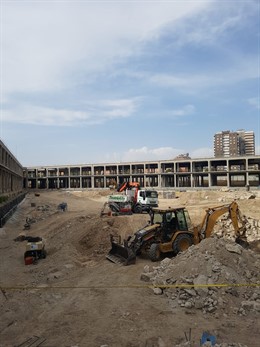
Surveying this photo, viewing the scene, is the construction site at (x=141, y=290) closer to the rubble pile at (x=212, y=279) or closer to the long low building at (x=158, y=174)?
the rubble pile at (x=212, y=279)

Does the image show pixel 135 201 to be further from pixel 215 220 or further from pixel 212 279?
pixel 212 279

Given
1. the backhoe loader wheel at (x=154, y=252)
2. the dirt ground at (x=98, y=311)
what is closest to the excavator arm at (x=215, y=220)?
the backhoe loader wheel at (x=154, y=252)

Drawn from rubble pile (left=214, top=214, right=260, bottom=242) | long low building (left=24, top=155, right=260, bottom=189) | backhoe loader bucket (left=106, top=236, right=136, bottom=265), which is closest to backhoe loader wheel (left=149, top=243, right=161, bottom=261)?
backhoe loader bucket (left=106, top=236, right=136, bottom=265)

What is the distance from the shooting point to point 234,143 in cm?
13312

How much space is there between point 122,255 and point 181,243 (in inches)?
107

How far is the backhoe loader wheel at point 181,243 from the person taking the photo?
47.6ft

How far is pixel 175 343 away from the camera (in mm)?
7512

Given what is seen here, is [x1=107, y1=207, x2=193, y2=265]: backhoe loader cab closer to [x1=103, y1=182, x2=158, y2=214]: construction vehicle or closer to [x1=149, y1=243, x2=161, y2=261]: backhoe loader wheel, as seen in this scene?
[x1=149, y1=243, x2=161, y2=261]: backhoe loader wheel

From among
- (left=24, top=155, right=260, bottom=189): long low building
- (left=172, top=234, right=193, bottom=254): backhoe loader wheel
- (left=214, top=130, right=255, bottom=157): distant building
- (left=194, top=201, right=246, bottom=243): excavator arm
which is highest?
(left=214, top=130, right=255, bottom=157): distant building

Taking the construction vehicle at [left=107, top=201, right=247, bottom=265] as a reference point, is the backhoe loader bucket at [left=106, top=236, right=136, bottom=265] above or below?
below

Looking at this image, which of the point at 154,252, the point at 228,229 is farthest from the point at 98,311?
the point at 228,229

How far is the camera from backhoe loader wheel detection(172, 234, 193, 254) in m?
14.5

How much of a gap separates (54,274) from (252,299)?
791 centimetres

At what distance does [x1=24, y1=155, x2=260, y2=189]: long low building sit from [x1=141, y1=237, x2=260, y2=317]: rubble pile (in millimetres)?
58642
